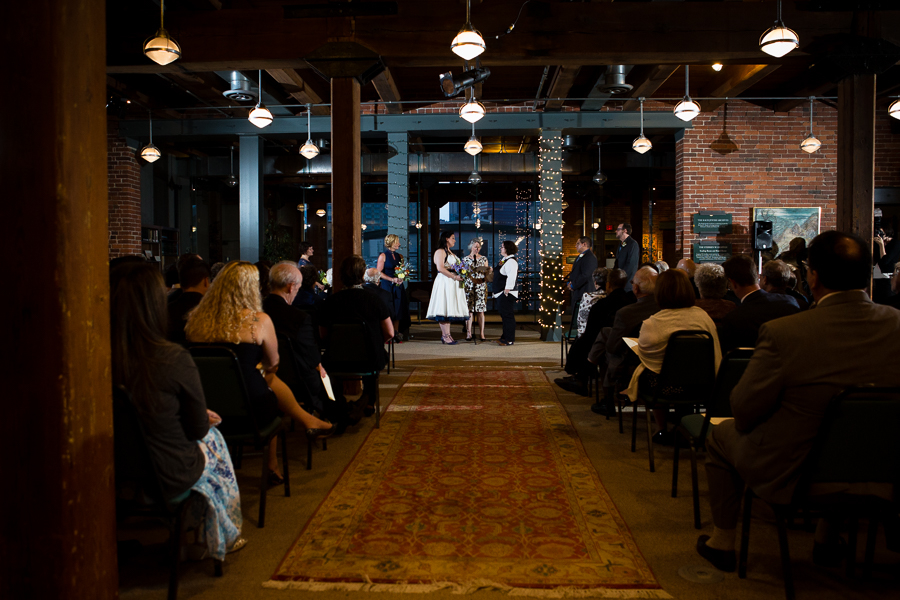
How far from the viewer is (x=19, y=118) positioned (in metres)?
1.44

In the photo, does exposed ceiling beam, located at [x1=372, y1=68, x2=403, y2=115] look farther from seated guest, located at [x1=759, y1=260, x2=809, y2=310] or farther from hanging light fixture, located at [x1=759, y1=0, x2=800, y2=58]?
seated guest, located at [x1=759, y1=260, x2=809, y2=310]

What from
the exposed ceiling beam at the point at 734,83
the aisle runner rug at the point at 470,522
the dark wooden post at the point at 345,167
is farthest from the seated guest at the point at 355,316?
the exposed ceiling beam at the point at 734,83

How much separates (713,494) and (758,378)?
0.59m

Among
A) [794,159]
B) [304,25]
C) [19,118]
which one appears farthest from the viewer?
[794,159]

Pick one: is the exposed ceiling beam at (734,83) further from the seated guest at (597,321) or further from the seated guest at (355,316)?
the seated guest at (355,316)

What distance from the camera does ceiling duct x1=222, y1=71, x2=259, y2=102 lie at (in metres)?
8.43

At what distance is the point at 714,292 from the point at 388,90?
259 inches

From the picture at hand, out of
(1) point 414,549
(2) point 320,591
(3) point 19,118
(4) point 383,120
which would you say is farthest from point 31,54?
(4) point 383,120

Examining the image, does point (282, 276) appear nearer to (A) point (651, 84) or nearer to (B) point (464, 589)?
(B) point (464, 589)

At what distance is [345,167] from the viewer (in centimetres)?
606

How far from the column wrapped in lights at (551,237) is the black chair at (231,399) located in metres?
7.22

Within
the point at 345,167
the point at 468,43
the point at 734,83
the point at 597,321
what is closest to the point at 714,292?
the point at 597,321

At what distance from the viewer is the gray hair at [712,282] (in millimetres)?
4039

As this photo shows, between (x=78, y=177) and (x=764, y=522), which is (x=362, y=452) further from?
(x=78, y=177)
